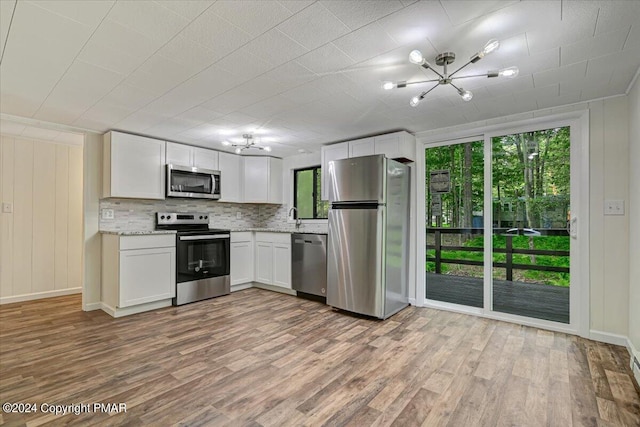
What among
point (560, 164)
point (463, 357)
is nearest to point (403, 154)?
point (560, 164)

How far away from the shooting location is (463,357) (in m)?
2.46

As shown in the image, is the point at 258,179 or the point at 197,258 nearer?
the point at 197,258

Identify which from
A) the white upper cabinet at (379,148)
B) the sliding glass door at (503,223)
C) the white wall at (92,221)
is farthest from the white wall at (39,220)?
the sliding glass door at (503,223)

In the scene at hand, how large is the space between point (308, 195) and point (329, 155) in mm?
1141

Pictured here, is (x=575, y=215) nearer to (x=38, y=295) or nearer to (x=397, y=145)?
(x=397, y=145)

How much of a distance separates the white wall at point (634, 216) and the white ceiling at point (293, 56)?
280mm

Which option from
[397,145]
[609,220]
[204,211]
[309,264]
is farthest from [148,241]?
[609,220]

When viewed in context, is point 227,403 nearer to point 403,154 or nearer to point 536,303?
point 403,154

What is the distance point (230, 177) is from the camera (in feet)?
16.3

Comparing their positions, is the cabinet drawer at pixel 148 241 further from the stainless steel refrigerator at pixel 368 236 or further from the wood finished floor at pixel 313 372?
the stainless steel refrigerator at pixel 368 236

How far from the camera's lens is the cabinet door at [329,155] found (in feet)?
13.7

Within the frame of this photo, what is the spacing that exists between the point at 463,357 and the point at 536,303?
1.64 metres

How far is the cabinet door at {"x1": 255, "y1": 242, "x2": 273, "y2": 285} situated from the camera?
4.71m

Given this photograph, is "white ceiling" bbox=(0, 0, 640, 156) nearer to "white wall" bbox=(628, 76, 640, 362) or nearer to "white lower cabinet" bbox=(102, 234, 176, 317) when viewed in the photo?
"white wall" bbox=(628, 76, 640, 362)
